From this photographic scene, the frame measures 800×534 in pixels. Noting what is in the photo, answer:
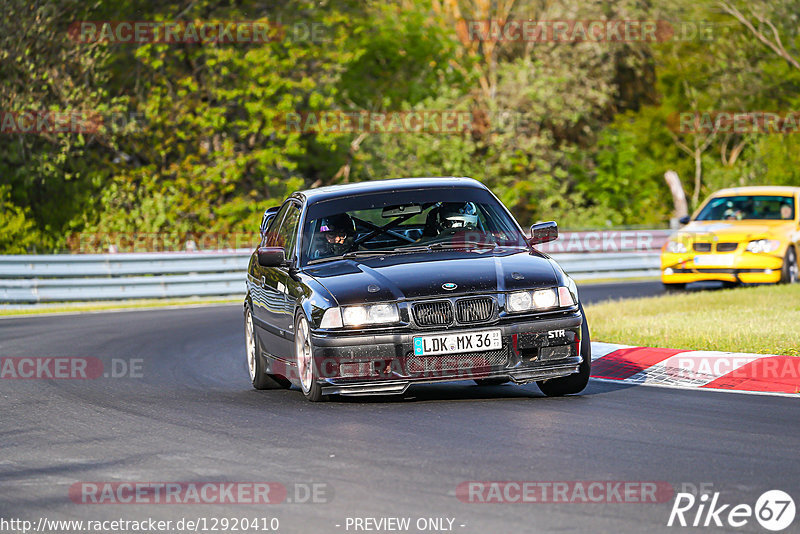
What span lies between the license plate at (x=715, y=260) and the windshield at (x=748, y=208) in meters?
1.34

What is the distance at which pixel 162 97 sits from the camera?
34000mm

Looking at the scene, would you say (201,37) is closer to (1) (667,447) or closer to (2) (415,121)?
(2) (415,121)

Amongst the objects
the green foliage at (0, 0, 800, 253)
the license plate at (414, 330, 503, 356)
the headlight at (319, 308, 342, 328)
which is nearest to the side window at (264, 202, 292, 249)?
the headlight at (319, 308, 342, 328)

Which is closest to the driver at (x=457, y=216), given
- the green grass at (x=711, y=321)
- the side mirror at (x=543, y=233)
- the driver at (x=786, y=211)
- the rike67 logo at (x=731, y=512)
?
the side mirror at (x=543, y=233)

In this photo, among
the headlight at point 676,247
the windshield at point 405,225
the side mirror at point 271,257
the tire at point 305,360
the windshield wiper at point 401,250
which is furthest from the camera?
the headlight at point 676,247

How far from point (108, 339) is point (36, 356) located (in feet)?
7.19

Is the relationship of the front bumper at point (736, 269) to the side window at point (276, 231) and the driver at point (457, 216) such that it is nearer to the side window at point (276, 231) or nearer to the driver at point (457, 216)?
the side window at point (276, 231)

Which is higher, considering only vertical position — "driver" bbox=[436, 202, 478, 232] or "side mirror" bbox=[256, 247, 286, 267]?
"driver" bbox=[436, 202, 478, 232]

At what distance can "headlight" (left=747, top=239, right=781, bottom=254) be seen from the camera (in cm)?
2136

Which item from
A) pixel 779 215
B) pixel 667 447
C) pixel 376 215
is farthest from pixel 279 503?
pixel 779 215

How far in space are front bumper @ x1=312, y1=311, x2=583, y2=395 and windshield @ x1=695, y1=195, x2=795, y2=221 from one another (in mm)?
14179

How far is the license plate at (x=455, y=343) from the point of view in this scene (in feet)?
29.3

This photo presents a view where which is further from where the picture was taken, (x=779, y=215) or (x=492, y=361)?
(x=779, y=215)

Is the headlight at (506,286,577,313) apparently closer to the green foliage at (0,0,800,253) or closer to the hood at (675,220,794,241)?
the hood at (675,220,794,241)
